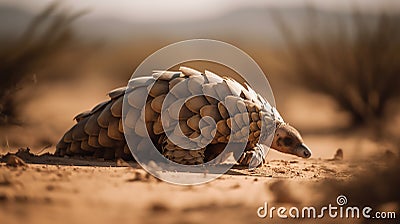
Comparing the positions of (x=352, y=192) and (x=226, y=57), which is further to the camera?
(x=226, y=57)

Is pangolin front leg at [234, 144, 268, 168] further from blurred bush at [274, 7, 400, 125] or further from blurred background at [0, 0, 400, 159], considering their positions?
blurred bush at [274, 7, 400, 125]

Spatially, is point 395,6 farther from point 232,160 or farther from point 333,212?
point 333,212

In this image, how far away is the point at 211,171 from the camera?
5.60 meters

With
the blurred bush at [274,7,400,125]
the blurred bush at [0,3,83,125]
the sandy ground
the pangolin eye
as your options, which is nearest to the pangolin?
the pangolin eye

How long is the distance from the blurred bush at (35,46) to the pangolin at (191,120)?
8.31ft

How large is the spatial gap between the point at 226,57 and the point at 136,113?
13311 millimetres

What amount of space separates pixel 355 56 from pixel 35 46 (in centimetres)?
485

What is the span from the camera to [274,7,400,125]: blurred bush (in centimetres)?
966

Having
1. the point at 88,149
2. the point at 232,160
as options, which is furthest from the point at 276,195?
the point at 88,149

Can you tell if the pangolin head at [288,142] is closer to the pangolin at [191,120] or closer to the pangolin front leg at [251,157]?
the pangolin at [191,120]

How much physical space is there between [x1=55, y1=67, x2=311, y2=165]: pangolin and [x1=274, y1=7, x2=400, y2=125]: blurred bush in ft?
12.3

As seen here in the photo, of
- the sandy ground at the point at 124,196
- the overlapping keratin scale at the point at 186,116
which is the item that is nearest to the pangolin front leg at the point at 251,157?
the overlapping keratin scale at the point at 186,116

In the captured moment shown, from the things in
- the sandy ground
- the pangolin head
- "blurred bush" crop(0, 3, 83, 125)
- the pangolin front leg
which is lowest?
the sandy ground

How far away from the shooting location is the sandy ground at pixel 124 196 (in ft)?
11.8
